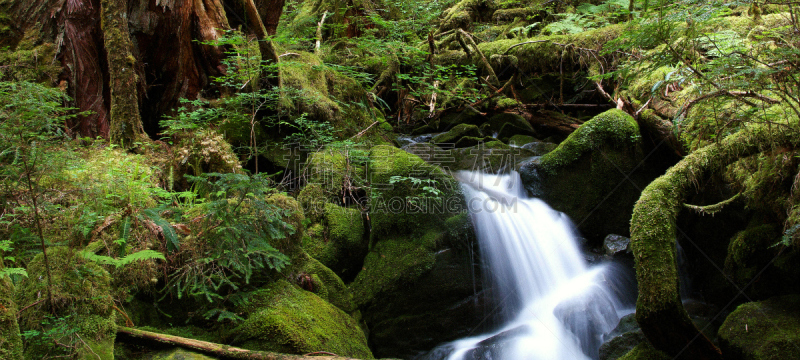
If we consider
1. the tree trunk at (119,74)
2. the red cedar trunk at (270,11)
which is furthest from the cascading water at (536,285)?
the red cedar trunk at (270,11)

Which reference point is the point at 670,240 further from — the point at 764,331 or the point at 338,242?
the point at 338,242

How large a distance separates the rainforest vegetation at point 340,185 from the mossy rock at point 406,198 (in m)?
0.03

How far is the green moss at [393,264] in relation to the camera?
14.6 feet

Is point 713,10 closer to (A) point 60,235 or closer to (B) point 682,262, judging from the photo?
(B) point 682,262

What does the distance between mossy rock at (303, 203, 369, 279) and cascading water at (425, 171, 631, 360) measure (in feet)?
4.88

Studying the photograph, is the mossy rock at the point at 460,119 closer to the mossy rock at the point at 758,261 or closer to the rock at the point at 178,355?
the mossy rock at the point at 758,261

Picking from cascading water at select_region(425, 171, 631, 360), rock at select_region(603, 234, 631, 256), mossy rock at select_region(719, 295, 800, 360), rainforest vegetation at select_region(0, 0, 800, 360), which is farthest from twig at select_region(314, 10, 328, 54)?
mossy rock at select_region(719, 295, 800, 360)

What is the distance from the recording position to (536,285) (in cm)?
508

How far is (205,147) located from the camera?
4844mm

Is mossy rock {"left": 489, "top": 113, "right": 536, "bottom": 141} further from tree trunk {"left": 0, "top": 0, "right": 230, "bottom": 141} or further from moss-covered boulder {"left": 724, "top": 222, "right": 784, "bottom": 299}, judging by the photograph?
tree trunk {"left": 0, "top": 0, "right": 230, "bottom": 141}

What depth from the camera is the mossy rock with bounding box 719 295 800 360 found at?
2.86 meters

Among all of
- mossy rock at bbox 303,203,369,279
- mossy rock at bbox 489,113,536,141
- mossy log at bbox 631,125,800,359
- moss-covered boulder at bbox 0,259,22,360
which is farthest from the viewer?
mossy rock at bbox 489,113,536,141

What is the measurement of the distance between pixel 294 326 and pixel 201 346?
688mm

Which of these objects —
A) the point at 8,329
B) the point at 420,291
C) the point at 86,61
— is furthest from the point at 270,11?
the point at 8,329
